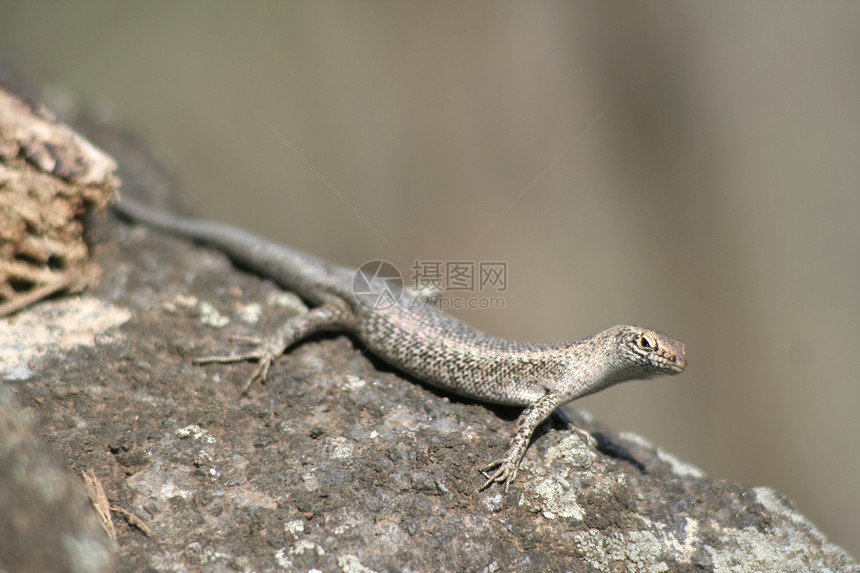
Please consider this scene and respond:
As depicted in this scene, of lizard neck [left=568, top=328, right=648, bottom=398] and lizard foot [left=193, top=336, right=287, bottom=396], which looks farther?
lizard foot [left=193, top=336, right=287, bottom=396]

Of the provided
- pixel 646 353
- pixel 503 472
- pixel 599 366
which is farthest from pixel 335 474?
pixel 646 353

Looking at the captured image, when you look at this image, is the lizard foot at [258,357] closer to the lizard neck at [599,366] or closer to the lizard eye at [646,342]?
the lizard neck at [599,366]

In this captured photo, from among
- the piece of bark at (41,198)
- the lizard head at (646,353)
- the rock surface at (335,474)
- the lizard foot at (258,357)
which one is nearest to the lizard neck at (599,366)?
the lizard head at (646,353)

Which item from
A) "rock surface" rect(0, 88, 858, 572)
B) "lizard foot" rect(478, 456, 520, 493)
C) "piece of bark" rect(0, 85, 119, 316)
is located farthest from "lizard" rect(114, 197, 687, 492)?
"piece of bark" rect(0, 85, 119, 316)

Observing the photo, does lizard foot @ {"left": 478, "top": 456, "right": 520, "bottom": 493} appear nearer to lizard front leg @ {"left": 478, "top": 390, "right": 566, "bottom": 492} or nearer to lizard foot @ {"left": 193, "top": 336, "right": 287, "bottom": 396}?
lizard front leg @ {"left": 478, "top": 390, "right": 566, "bottom": 492}

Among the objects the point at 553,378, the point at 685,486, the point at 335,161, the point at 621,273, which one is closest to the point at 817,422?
the point at 621,273
